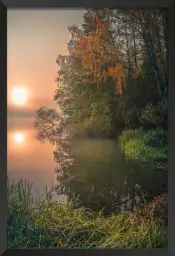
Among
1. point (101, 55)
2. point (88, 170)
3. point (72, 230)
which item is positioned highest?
point (101, 55)

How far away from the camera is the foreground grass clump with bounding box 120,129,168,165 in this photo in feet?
6.68

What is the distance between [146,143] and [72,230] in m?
0.68

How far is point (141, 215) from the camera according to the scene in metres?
2.05

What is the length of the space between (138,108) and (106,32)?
0.49 metres

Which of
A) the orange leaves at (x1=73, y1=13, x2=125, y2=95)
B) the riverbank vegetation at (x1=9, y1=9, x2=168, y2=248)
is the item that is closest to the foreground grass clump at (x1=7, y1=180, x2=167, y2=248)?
the riverbank vegetation at (x1=9, y1=9, x2=168, y2=248)

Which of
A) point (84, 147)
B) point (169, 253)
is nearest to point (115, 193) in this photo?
point (84, 147)

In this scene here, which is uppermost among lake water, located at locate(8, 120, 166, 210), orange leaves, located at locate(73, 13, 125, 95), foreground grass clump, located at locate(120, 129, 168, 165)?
orange leaves, located at locate(73, 13, 125, 95)

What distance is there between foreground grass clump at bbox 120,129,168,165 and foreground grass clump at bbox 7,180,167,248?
0.39 m

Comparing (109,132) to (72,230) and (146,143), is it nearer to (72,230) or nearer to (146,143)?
(146,143)

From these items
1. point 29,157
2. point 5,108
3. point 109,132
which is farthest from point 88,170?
point 5,108

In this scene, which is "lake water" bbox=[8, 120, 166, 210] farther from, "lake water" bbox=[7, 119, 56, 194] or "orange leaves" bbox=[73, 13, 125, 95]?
"orange leaves" bbox=[73, 13, 125, 95]

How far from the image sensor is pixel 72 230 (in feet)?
6.70

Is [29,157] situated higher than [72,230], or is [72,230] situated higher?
[29,157]

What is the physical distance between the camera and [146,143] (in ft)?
6.68
